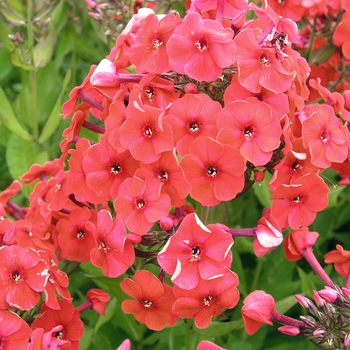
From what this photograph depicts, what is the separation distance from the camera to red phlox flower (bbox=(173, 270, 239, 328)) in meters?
1.31

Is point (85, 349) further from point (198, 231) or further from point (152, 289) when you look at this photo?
point (198, 231)

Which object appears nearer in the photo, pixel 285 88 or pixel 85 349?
pixel 285 88

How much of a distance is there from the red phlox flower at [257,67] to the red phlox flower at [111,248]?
15.6 inches

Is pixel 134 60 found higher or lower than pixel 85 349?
higher

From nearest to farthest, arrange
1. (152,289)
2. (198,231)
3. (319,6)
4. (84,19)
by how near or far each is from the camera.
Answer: (198,231)
(152,289)
(319,6)
(84,19)

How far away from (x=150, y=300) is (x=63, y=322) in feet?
0.71

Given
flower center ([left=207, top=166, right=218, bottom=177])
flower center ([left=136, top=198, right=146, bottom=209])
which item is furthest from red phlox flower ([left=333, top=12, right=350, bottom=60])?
flower center ([left=136, top=198, right=146, bottom=209])

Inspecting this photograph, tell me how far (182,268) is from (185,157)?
0.22m

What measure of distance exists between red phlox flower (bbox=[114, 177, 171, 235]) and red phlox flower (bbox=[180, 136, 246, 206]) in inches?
2.7

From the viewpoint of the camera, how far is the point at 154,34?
1.39 meters

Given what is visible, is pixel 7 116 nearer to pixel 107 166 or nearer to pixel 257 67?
pixel 107 166

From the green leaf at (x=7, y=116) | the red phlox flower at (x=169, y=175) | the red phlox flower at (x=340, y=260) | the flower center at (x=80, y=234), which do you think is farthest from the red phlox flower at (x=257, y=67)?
the green leaf at (x=7, y=116)

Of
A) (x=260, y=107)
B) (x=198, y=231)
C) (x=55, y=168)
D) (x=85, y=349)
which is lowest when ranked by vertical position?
(x=85, y=349)

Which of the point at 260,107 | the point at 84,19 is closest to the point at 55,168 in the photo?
the point at 260,107
